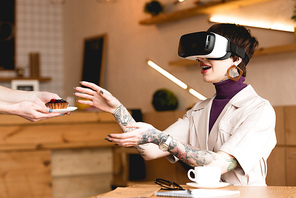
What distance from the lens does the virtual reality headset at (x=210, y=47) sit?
6.57 feet

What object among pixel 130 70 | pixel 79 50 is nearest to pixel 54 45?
pixel 79 50

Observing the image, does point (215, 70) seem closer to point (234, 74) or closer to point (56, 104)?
point (234, 74)

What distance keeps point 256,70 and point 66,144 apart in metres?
1.69

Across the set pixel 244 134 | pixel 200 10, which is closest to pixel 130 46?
pixel 200 10

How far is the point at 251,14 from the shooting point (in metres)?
3.44

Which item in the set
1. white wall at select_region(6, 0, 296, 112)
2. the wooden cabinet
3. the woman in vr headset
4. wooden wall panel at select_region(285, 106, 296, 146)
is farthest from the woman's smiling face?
the wooden cabinet

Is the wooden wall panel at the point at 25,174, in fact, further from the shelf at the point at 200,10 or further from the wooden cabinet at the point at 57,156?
the shelf at the point at 200,10

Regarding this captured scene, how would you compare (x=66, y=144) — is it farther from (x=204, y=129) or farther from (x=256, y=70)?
(x=204, y=129)

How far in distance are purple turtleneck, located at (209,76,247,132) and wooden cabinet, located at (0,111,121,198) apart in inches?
80.0

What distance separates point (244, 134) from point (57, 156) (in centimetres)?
252

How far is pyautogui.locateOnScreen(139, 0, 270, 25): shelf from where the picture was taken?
3.46 m

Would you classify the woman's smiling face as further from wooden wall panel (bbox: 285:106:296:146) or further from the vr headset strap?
wooden wall panel (bbox: 285:106:296:146)

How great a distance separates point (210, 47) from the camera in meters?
2.00

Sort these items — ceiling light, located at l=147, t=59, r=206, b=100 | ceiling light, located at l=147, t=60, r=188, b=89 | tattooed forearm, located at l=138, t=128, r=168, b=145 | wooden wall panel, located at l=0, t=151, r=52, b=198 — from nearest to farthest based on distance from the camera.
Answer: tattooed forearm, located at l=138, t=128, r=168, b=145, wooden wall panel, located at l=0, t=151, r=52, b=198, ceiling light, located at l=147, t=59, r=206, b=100, ceiling light, located at l=147, t=60, r=188, b=89
